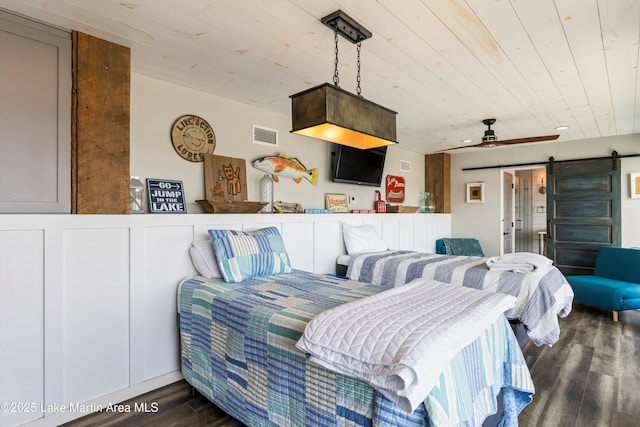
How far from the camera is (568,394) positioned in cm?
224

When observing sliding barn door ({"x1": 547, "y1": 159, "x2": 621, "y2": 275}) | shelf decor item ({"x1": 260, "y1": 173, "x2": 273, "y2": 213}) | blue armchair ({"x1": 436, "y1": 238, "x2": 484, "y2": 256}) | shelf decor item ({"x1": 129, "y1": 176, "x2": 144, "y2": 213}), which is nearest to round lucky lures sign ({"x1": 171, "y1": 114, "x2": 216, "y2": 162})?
shelf decor item ({"x1": 129, "y1": 176, "x2": 144, "y2": 213})

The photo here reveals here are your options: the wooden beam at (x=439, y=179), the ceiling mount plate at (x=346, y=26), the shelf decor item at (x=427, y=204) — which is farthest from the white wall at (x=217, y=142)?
the wooden beam at (x=439, y=179)

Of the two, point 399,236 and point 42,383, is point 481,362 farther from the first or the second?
point 399,236

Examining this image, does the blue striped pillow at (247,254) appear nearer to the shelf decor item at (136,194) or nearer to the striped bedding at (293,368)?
the striped bedding at (293,368)

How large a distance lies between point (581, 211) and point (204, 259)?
210 inches

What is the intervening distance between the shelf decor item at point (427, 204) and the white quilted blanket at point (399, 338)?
439 centimetres

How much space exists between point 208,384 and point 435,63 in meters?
2.59

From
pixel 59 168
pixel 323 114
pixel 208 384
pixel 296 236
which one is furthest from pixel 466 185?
pixel 59 168

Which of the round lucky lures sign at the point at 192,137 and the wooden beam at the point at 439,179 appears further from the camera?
the wooden beam at the point at 439,179

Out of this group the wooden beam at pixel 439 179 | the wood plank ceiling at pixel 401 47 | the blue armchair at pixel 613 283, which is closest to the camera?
the wood plank ceiling at pixel 401 47

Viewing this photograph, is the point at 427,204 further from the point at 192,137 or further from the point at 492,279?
the point at 192,137

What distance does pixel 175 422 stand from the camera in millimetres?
1951

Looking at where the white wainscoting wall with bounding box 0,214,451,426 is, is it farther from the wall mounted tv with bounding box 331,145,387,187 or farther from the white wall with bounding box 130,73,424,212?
the wall mounted tv with bounding box 331,145,387,187

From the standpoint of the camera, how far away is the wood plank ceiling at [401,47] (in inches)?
71.1
